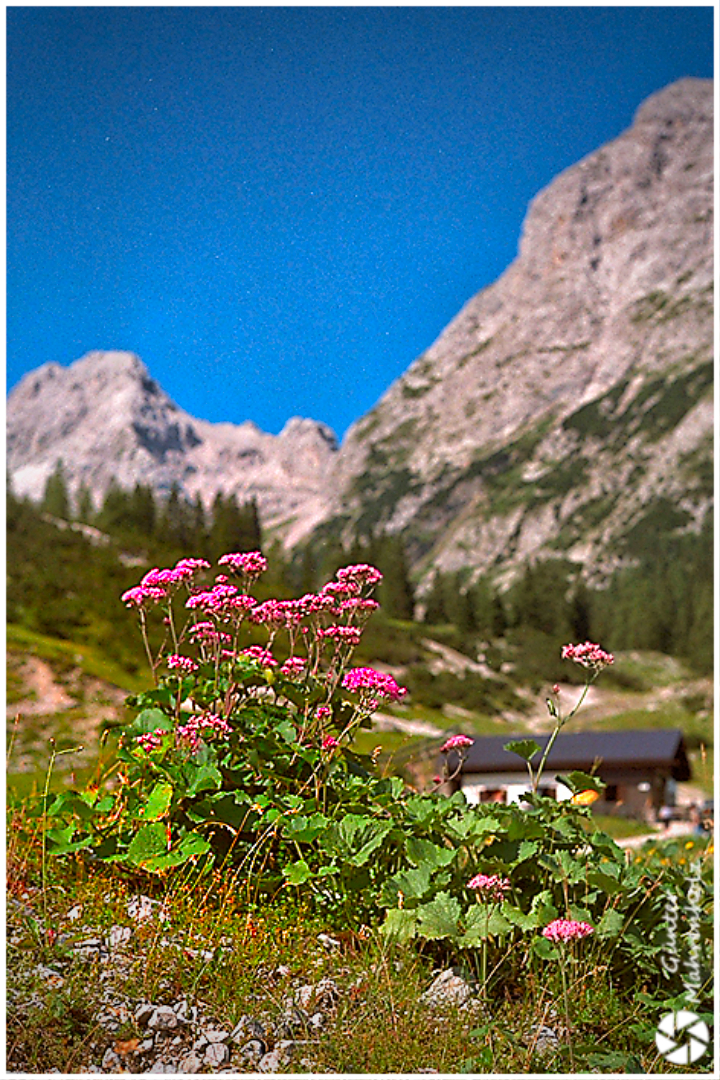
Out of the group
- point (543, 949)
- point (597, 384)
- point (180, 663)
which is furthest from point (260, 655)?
point (597, 384)

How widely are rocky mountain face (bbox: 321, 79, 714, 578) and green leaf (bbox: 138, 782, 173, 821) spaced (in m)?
42.6

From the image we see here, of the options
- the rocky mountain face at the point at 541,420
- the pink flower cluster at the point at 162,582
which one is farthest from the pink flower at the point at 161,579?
the rocky mountain face at the point at 541,420

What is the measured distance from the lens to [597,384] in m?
92.9

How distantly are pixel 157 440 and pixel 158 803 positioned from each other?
2.37 m

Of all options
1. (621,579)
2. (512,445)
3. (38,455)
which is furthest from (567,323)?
(38,455)

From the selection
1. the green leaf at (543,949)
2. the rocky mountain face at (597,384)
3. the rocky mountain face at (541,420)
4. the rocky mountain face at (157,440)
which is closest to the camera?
the green leaf at (543,949)

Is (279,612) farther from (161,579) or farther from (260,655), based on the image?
(161,579)

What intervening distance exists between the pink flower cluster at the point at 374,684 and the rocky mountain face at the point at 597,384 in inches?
1668

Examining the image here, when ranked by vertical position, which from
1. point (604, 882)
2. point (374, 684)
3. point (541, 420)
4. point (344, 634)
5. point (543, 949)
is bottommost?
point (543, 949)

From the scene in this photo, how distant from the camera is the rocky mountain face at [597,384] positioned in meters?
64.0

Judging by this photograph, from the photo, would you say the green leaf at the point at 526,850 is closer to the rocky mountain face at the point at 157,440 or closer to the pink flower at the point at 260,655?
the pink flower at the point at 260,655

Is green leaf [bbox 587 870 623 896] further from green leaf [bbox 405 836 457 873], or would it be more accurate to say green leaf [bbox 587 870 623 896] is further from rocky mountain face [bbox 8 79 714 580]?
rocky mountain face [bbox 8 79 714 580]

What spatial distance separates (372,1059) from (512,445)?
7857cm

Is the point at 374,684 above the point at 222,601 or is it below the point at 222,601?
below
